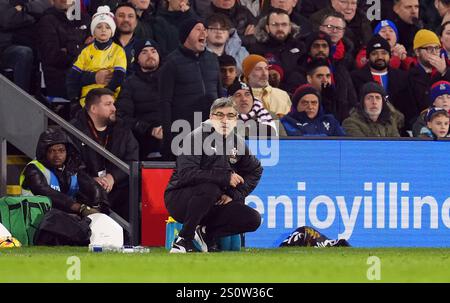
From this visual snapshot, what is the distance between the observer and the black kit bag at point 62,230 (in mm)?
13773

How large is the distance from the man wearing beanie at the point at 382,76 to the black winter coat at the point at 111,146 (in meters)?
3.24

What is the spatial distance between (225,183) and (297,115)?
3.62 meters

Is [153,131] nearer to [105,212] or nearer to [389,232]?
[105,212]

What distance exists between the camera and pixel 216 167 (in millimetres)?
12617

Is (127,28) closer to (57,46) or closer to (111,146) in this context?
(57,46)

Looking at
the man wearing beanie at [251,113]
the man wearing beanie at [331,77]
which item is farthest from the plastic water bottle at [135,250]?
the man wearing beanie at [331,77]

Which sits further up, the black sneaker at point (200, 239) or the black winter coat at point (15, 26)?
the black winter coat at point (15, 26)

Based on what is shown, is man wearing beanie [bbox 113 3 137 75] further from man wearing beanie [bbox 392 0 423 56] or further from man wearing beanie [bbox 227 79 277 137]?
man wearing beanie [bbox 392 0 423 56]

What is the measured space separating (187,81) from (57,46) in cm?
178

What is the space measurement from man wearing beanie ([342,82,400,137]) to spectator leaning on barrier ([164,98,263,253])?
3511 mm

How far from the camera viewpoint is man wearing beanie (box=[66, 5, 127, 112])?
1603cm

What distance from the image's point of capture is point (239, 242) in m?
13.1

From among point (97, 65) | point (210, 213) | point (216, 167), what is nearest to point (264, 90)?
point (97, 65)

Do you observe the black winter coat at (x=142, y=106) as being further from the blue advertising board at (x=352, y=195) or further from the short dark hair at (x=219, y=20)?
the blue advertising board at (x=352, y=195)
